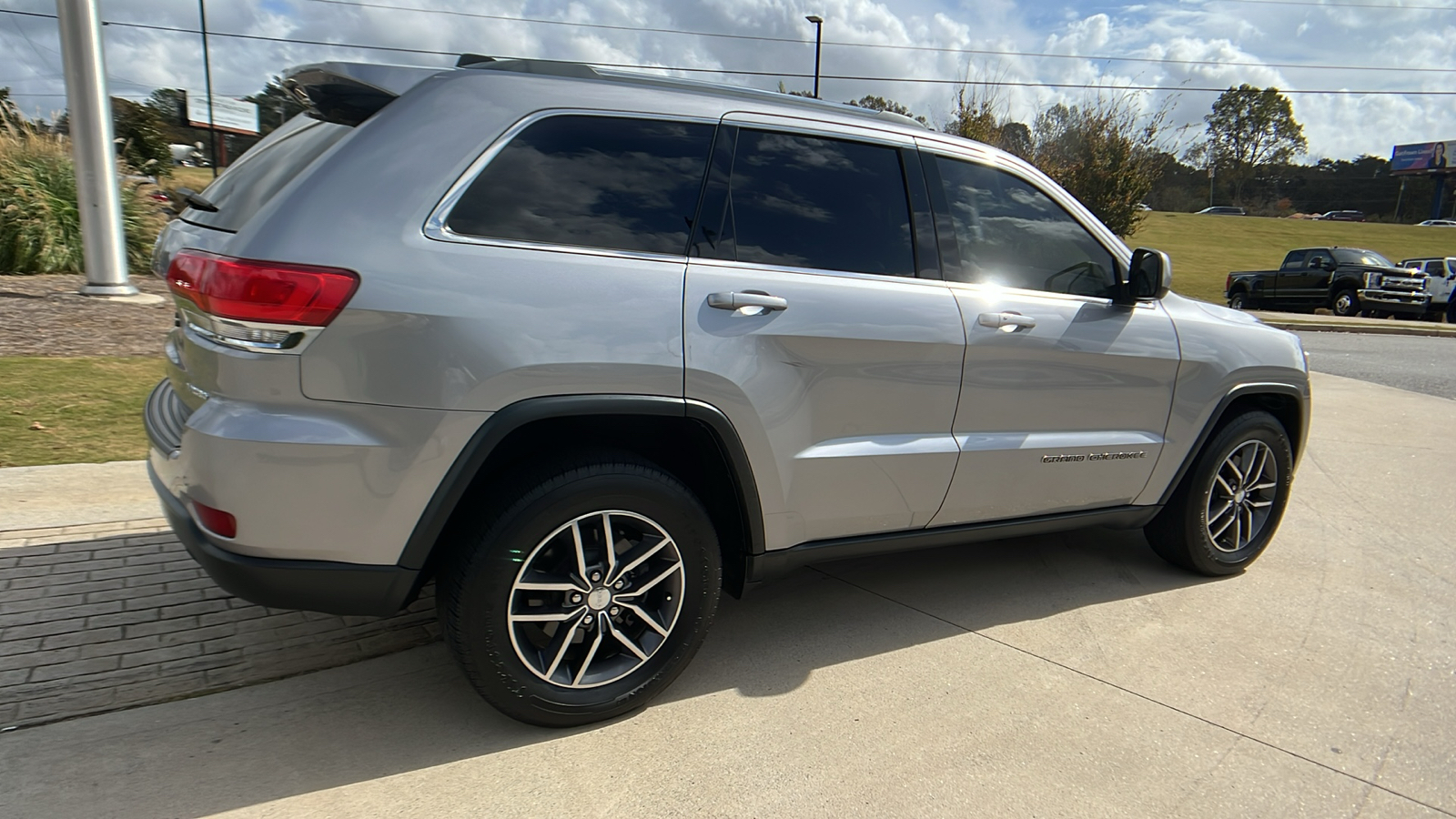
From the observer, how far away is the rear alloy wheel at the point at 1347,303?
2253 centimetres

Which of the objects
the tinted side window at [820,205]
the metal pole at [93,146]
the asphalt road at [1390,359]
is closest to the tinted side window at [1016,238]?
the tinted side window at [820,205]

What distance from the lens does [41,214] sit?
10.4 meters

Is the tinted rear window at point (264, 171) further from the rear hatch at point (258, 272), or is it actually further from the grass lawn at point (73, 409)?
the grass lawn at point (73, 409)

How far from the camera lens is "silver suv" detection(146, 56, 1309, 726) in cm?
235

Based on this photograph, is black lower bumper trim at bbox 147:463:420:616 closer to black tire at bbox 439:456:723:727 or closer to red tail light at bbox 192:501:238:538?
red tail light at bbox 192:501:238:538

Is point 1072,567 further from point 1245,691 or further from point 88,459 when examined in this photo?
point 88,459

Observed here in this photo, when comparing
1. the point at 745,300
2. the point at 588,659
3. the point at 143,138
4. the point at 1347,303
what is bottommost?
the point at 1347,303

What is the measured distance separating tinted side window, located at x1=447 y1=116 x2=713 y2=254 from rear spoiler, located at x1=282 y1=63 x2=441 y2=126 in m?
0.37

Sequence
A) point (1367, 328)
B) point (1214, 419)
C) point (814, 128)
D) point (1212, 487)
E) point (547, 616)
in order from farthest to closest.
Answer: point (1367, 328) → point (1212, 487) → point (1214, 419) → point (814, 128) → point (547, 616)

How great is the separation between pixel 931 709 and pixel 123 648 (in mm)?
2801

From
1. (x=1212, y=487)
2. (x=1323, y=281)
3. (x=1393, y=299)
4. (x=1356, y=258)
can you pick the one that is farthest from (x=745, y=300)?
(x=1356, y=258)

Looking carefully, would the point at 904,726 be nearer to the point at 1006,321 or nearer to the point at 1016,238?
the point at 1006,321

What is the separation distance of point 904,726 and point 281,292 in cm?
227

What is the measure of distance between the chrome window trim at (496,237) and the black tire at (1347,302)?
2532 centimetres
